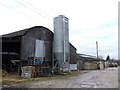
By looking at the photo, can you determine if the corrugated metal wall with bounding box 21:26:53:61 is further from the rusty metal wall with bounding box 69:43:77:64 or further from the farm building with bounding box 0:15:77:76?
the rusty metal wall with bounding box 69:43:77:64

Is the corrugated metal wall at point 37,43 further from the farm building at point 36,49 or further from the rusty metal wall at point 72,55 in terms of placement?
the rusty metal wall at point 72,55

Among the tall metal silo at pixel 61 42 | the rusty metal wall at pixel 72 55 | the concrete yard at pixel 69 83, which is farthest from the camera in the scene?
the rusty metal wall at pixel 72 55

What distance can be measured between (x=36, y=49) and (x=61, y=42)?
4.22m

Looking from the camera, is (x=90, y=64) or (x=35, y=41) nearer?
(x=35, y=41)

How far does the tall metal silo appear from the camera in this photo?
21394 mm

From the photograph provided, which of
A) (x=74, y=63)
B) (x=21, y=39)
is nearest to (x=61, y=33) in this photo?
(x=21, y=39)

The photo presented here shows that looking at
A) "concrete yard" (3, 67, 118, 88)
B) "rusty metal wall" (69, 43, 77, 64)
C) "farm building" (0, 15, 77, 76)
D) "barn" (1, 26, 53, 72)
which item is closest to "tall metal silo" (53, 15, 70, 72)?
"farm building" (0, 15, 77, 76)

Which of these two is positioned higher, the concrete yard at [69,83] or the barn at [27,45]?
the barn at [27,45]

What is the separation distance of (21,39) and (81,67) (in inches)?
852

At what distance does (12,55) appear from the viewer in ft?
71.6

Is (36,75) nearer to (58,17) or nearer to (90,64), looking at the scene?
(58,17)

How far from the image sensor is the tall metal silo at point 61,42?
21.4 meters

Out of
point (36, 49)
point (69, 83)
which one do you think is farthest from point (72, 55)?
point (69, 83)

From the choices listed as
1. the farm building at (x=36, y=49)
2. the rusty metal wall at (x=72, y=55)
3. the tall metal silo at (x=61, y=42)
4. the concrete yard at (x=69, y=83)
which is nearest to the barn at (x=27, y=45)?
the farm building at (x=36, y=49)
